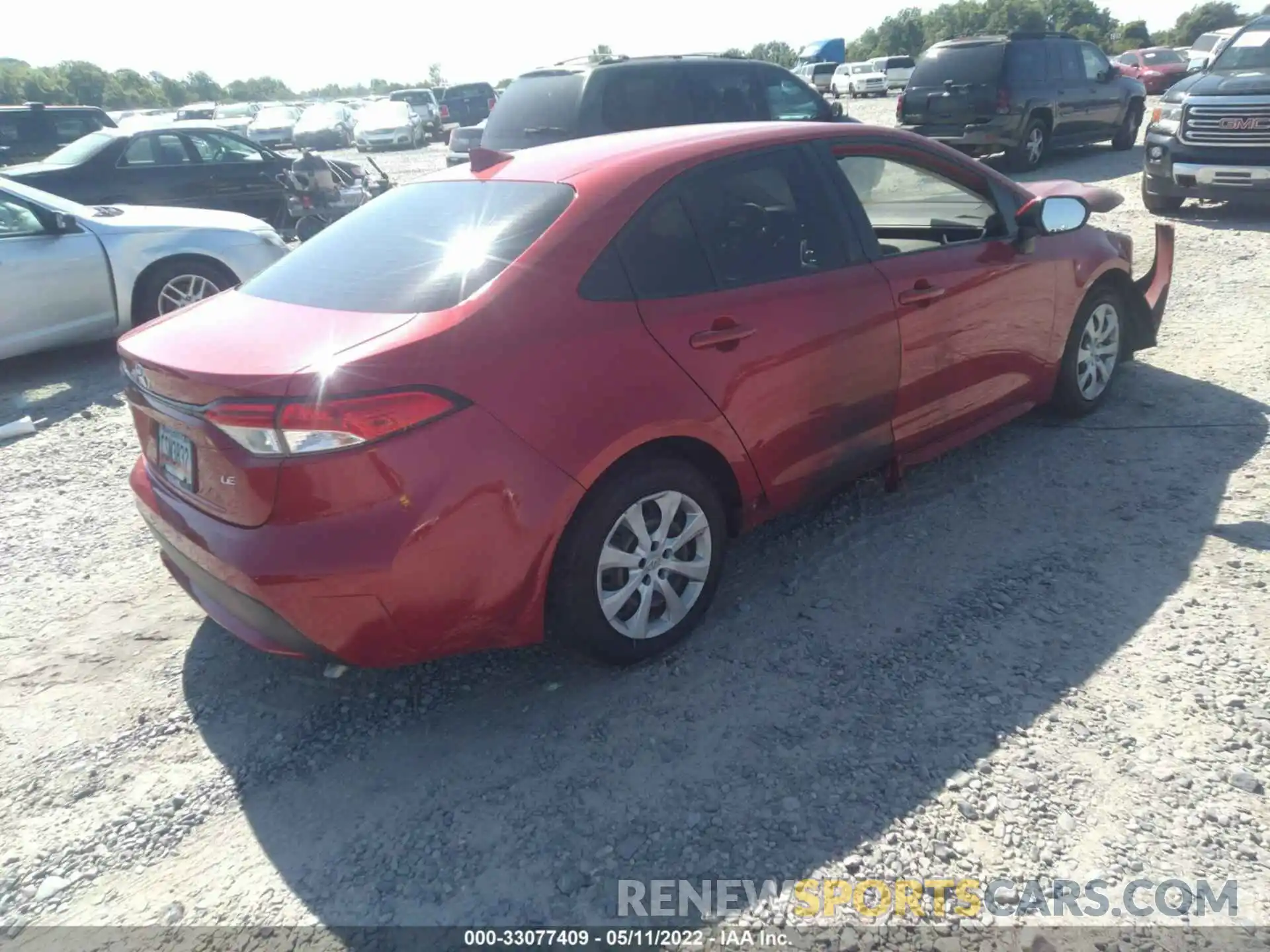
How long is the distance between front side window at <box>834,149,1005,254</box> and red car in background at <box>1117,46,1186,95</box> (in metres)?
28.0

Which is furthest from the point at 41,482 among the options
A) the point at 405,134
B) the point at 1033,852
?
the point at 405,134

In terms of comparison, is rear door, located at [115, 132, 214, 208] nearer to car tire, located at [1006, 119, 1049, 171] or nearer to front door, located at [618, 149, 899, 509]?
front door, located at [618, 149, 899, 509]

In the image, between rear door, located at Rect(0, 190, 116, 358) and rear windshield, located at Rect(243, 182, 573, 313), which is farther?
rear door, located at Rect(0, 190, 116, 358)

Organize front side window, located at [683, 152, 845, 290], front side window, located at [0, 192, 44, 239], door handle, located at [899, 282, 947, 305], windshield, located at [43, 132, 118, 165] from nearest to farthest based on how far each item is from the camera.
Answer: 1. front side window, located at [683, 152, 845, 290]
2. door handle, located at [899, 282, 947, 305]
3. front side window, located at [0, 192, 44, 239]
4. windshield, located at [43, 132, 118, 165]

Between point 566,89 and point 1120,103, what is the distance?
10.8 metres

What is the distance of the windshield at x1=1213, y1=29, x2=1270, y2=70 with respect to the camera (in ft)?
32.9

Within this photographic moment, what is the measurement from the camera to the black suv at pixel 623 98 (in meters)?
8.38

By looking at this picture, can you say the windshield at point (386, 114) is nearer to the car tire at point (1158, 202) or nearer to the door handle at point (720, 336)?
the car tire at point (1158, 202)

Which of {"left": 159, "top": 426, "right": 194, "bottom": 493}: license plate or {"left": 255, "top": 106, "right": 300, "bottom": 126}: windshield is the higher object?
{"left": 255, "top": 106, "right": 300, "bottom": 126}: windshield

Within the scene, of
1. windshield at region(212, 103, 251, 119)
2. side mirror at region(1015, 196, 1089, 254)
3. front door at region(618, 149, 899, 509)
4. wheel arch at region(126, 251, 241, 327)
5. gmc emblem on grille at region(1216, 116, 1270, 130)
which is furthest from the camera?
windshield at region(212, 103, 251, 119)

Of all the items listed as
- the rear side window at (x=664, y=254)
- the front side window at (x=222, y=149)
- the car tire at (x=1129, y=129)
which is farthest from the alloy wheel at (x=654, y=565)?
the car tire at (x=1129, y=129)

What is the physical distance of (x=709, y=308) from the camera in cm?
320

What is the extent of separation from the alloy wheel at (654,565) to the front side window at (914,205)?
1.50 metres

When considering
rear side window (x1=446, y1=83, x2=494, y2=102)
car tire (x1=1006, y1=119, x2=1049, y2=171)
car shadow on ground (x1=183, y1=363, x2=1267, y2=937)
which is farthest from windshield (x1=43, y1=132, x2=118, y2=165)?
rear side window (x1=446, y1=83, x2=494, y2=102)
